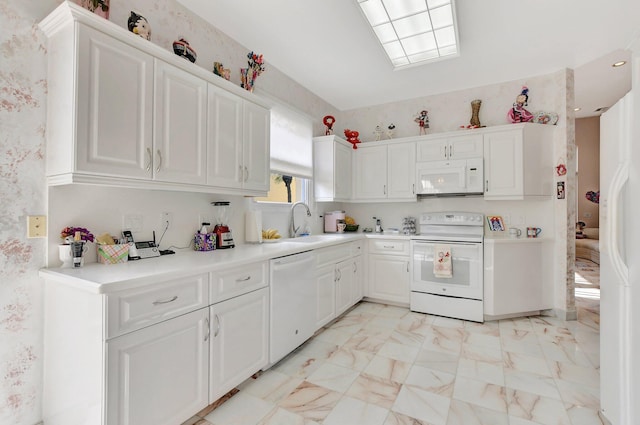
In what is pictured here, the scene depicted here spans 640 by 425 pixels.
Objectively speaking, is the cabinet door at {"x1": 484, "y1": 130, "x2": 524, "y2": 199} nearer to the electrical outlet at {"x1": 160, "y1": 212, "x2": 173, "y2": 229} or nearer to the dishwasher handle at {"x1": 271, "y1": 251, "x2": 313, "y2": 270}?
the dishwasher handle at {"x1": 271, "y1": 251, "x2": 313, "y2": 270}

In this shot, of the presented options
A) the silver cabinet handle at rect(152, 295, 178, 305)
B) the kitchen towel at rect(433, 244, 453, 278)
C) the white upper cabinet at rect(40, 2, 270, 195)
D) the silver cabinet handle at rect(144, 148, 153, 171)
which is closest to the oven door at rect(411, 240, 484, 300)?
the kitchen towel at rect(433, 244, 453, 278)

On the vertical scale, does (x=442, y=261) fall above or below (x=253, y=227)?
below

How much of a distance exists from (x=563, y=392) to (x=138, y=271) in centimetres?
278

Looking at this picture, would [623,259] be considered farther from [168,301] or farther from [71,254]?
[71,254]

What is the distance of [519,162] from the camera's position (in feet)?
11.2

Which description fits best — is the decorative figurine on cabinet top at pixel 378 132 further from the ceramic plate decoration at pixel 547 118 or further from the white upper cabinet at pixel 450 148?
the ceramic plate decoration at pixel 547 118

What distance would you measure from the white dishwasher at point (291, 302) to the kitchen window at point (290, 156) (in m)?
0.99

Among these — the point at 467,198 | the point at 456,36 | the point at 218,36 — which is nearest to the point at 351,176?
the point at 467,198

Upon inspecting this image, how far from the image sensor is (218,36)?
2.61m

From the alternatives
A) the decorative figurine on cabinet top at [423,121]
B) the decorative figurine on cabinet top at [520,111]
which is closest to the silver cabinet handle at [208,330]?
the decorative figurine on cabinet top at [423,121]

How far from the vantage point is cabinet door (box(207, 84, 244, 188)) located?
2.14 m

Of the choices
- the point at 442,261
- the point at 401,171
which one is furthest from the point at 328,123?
the point at 442,261

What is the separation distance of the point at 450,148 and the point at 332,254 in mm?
2037

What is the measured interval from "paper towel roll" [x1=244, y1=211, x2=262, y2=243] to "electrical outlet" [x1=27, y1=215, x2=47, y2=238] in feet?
4.74
